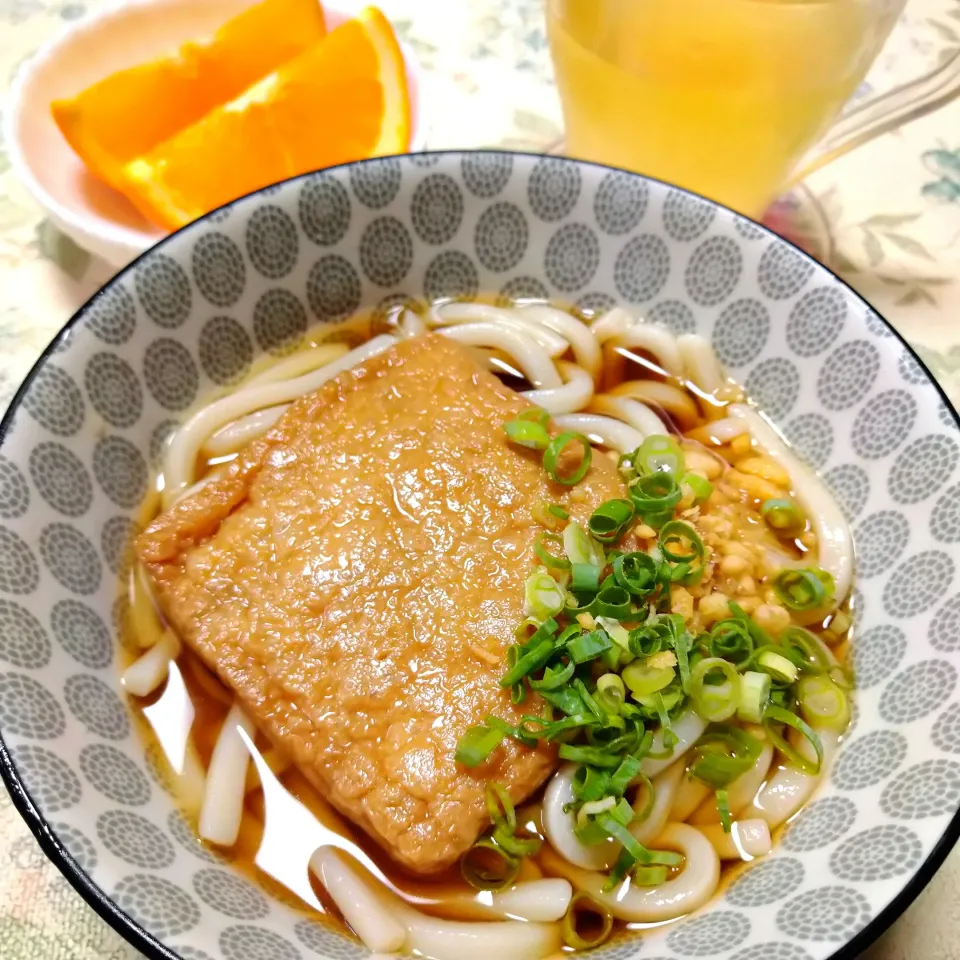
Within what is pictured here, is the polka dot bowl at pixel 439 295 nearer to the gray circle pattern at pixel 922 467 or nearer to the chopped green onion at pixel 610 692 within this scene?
the gray circle pattern at pixel 922 467

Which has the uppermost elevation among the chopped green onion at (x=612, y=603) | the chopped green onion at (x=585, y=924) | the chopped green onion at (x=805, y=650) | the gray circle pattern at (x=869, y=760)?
the chopped green onion at (x=612, y=603)

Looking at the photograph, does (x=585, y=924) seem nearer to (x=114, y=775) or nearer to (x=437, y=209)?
(x=114, y=775)

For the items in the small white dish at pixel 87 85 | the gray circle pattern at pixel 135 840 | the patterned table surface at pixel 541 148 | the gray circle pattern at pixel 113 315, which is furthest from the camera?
the patterned table surface at pixel 541 148

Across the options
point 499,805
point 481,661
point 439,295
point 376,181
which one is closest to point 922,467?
point 481,661

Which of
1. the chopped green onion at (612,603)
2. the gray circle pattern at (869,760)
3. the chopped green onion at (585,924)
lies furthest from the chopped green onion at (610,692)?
the gray circle pattern at (869,760)

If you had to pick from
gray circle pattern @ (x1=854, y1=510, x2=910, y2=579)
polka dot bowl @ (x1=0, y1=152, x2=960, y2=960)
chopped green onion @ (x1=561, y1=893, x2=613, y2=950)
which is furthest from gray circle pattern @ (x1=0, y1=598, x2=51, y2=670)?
gray circle pattern @ (x1=854, y1=510, x2=910, y2=579)

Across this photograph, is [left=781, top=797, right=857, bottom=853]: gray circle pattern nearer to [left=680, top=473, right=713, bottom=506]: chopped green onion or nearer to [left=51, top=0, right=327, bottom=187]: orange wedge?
[left=680, top=473, right=713, bottom=506]: chopped green onion
